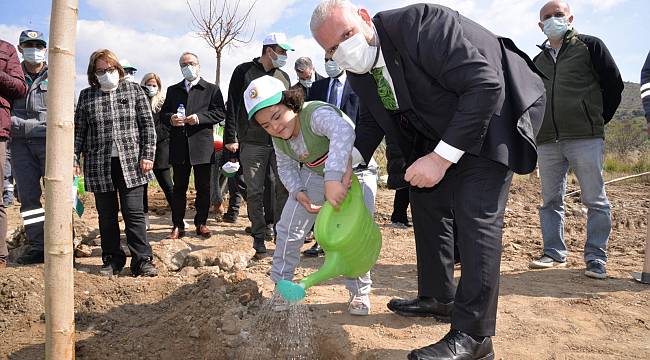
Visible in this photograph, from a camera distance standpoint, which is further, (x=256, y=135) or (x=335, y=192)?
(x=256, y=135)

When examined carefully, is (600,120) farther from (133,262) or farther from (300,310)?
(133,262)

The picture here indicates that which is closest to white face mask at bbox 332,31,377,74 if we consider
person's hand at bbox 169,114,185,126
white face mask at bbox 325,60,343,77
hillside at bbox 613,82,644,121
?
white face mask at bbox 325,60,343,77

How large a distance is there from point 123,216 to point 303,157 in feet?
6.51

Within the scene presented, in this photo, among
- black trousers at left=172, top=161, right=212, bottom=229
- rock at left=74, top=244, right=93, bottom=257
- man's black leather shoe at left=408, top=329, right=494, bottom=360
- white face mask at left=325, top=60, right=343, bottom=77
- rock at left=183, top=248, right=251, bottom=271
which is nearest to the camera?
man's black leather shoe at left=408, top=329, right=494, bottom=360

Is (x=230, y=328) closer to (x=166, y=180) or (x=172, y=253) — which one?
(x=172, y=253)

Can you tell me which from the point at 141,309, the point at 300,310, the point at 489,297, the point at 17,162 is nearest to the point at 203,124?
the point at 17,162

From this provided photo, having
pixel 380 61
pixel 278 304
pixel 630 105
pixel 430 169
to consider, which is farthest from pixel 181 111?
pixel 630 105

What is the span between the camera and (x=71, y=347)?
2.13m

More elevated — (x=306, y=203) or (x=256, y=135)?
(x=256, y=135)

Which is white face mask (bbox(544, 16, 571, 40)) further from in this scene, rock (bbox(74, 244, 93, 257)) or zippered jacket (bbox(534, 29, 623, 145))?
rock (bbox(74, 244, 93, 257))

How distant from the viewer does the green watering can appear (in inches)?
95.2

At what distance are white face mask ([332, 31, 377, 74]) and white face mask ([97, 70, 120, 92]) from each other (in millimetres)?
2455

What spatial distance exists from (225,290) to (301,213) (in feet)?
2.20

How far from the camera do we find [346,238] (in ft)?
7.95
